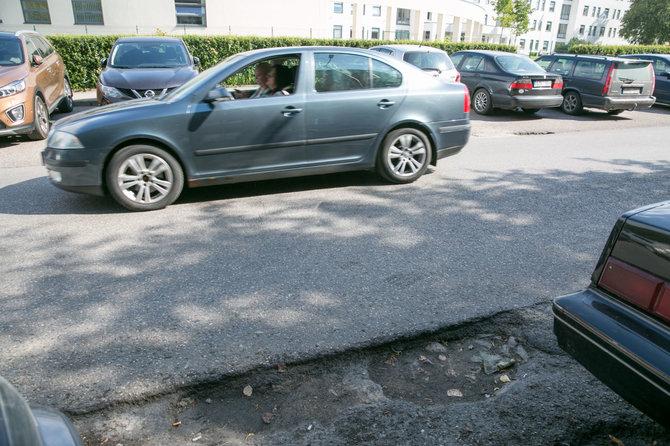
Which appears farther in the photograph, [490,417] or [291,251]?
[291,251]

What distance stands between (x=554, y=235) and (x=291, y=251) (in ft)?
8.04

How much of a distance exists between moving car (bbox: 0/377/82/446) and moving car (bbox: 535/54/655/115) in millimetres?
13864

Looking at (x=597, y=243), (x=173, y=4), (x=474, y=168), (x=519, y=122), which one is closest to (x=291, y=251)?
(x=597, y=243)

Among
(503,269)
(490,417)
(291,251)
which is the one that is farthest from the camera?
(291,251)

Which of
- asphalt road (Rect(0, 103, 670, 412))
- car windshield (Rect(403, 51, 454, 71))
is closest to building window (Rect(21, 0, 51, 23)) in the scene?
car windshield (Rect(403, 51, 454, 71))

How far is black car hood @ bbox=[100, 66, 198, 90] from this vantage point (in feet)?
29.2

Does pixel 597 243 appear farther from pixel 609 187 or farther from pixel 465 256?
pixel 609 187

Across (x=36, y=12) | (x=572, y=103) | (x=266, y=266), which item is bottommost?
(x=266, y=266)

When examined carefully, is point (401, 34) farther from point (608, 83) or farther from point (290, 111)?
point (290, 111)

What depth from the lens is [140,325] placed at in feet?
10.2

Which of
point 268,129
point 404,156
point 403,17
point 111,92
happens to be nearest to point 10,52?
point 111,92

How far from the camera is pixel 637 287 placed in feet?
6.75

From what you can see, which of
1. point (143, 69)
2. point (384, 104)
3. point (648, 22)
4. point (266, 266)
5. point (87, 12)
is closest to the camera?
point (266, 266)

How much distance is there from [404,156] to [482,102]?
7.64m
